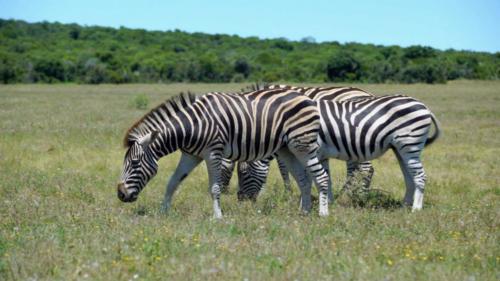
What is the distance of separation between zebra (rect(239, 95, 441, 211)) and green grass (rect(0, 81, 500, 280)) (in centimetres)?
69

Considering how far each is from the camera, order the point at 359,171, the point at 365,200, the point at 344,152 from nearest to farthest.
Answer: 1. the point at 344,152
2. the point at 365,200
3. the point at 359,171

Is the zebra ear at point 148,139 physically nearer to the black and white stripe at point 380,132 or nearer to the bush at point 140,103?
the black and white stripe at point 380,132

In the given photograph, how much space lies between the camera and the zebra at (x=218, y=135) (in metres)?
8.61

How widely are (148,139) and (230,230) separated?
6.47ft

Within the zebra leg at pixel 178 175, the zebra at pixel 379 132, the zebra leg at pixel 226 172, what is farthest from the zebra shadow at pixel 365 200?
the zebra leg at pixel 178 175

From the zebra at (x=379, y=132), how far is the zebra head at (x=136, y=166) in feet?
7.73

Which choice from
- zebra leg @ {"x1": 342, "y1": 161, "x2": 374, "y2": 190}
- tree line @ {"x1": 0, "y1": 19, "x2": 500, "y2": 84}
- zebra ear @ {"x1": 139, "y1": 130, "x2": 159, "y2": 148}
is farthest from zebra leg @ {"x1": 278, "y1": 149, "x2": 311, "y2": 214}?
tree line @ {"x1": 0, "y1": 19, "x2": 500, "y2": 84}

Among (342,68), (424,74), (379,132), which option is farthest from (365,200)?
(342,68)

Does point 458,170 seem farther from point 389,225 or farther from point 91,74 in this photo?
point 91,74

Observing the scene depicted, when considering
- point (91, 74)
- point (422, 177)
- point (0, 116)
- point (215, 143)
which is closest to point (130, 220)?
point (215, 143)

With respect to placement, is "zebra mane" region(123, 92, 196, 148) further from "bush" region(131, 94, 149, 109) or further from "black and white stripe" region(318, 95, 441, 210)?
"bush" region(131, 94, 149, 109)

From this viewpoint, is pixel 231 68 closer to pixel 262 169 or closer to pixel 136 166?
pixel 262 169

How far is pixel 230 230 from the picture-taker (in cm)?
722

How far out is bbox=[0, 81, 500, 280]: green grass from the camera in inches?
227
